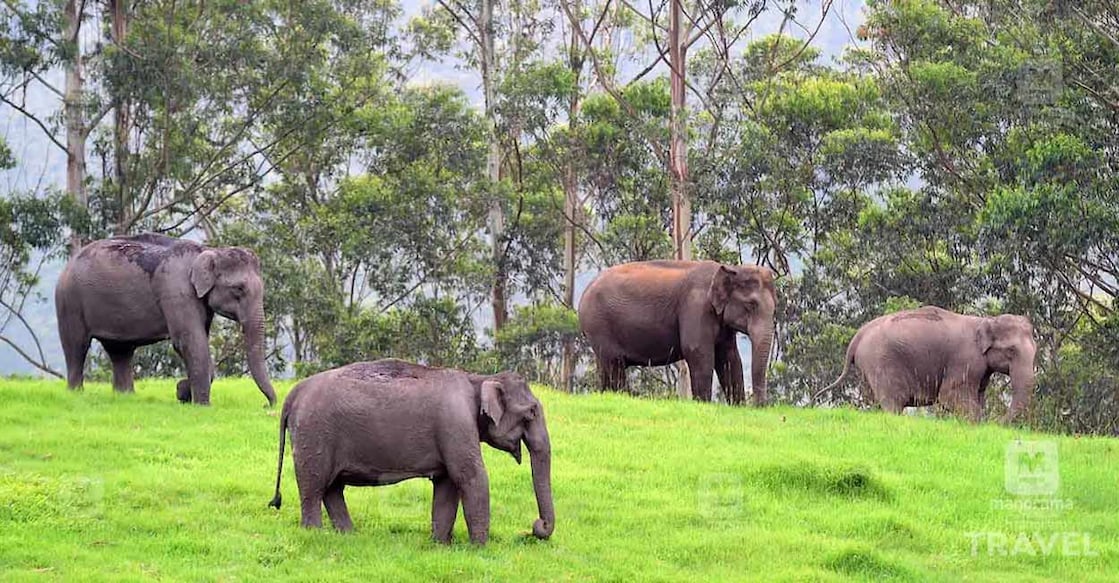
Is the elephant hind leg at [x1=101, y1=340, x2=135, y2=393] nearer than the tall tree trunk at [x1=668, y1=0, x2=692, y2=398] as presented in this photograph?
Yes

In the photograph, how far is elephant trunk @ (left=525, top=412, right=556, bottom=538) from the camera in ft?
35.6

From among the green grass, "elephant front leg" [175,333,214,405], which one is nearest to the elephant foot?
"elephant front leg" [175,333,214,405]

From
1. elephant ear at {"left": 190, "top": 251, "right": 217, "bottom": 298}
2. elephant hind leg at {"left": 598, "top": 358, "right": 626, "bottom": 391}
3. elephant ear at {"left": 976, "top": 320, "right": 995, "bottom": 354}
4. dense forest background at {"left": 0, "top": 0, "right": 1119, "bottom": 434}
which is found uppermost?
dense forest background at {"left": 0, "top": 0, "right": 1119, "bottom": 434}

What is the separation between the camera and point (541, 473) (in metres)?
10.8

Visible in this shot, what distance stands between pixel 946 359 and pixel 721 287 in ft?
10.1

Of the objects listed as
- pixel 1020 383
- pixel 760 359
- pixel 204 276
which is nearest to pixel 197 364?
pixel 204 276

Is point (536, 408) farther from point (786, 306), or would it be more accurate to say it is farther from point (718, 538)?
point (786, 306)

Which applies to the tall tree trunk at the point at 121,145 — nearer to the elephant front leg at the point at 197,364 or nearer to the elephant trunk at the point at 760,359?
the elephant front leg at the point at 197,364

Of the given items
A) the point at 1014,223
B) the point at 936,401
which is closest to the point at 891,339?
the point at 936,401

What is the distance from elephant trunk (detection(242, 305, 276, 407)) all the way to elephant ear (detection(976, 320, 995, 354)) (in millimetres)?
8644

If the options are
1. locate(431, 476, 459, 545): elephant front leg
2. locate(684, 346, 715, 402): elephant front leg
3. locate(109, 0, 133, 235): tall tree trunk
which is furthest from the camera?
locate(109, 0, 133, 235): tall tree trunk

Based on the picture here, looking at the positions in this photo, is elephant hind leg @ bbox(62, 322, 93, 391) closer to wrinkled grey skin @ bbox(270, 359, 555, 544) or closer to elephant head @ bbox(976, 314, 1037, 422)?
wrinkled grey skin @ bbox(270, 359, 555, 544)

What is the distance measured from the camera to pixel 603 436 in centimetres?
1563

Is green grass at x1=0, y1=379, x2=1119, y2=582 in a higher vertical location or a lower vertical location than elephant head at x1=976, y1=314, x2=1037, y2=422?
lower
